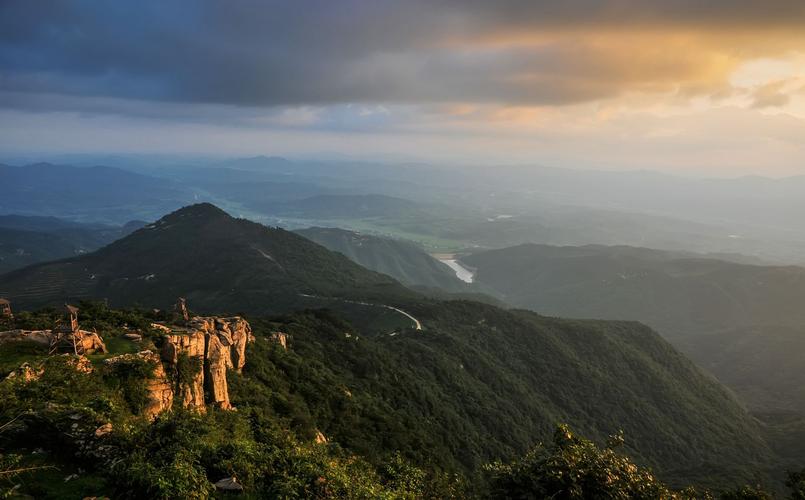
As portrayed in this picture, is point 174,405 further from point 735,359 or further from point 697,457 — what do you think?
point 735,359

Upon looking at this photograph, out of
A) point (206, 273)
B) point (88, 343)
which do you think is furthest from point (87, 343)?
point (206, 273)

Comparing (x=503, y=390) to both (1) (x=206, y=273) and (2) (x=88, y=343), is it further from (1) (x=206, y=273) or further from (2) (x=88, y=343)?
(1) (x=206, y=273)

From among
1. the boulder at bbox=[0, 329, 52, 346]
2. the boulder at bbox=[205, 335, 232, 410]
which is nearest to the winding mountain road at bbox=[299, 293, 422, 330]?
the boulder at bbox=[205, 335, 232, 410]

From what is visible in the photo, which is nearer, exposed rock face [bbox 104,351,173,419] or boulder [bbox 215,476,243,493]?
boulder [bbox 215,476,243,493]

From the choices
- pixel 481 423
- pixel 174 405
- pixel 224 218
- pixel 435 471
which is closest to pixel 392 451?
pixel 435 471

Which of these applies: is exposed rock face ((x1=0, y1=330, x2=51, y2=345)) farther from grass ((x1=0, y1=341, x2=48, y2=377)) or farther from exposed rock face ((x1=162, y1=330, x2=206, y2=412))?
exposed rock face ((x1=162, y1=330, x2=206, y2=412))
